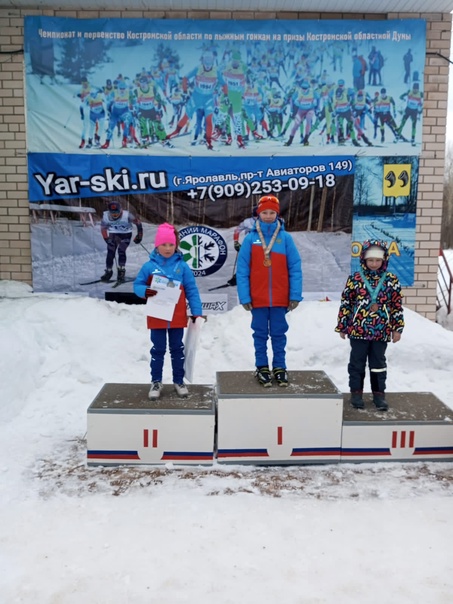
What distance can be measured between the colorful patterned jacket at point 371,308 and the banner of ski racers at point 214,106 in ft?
10.9

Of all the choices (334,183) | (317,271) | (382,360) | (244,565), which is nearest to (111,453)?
(244,565)

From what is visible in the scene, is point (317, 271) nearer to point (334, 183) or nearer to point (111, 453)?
point (334, 183)

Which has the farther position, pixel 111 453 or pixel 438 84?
pixel 438 84

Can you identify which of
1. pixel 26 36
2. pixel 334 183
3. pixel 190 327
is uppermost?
pixel 26 36

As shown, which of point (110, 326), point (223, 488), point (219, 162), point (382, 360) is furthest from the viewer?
point (219, 162)

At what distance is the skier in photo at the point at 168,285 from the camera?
432 centimetres

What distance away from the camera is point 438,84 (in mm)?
7363

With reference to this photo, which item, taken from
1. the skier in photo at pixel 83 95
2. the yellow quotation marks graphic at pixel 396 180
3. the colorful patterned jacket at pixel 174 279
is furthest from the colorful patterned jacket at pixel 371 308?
the skier in photo at pixel 83 95

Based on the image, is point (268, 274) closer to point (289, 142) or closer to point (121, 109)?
point (289, 142)

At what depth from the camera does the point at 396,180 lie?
293 inches

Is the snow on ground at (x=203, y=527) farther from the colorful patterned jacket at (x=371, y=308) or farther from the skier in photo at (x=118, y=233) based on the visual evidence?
the skier in photo at (x=118, y=233)

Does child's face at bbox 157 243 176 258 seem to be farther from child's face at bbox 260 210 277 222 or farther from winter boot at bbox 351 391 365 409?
winter boot at bbox 351 391 365 409

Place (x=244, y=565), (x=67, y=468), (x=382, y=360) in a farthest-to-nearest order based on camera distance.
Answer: (x=382, y=360), (x=67, y=468), (x=244, y=565)

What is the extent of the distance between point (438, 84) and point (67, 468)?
6.87m
